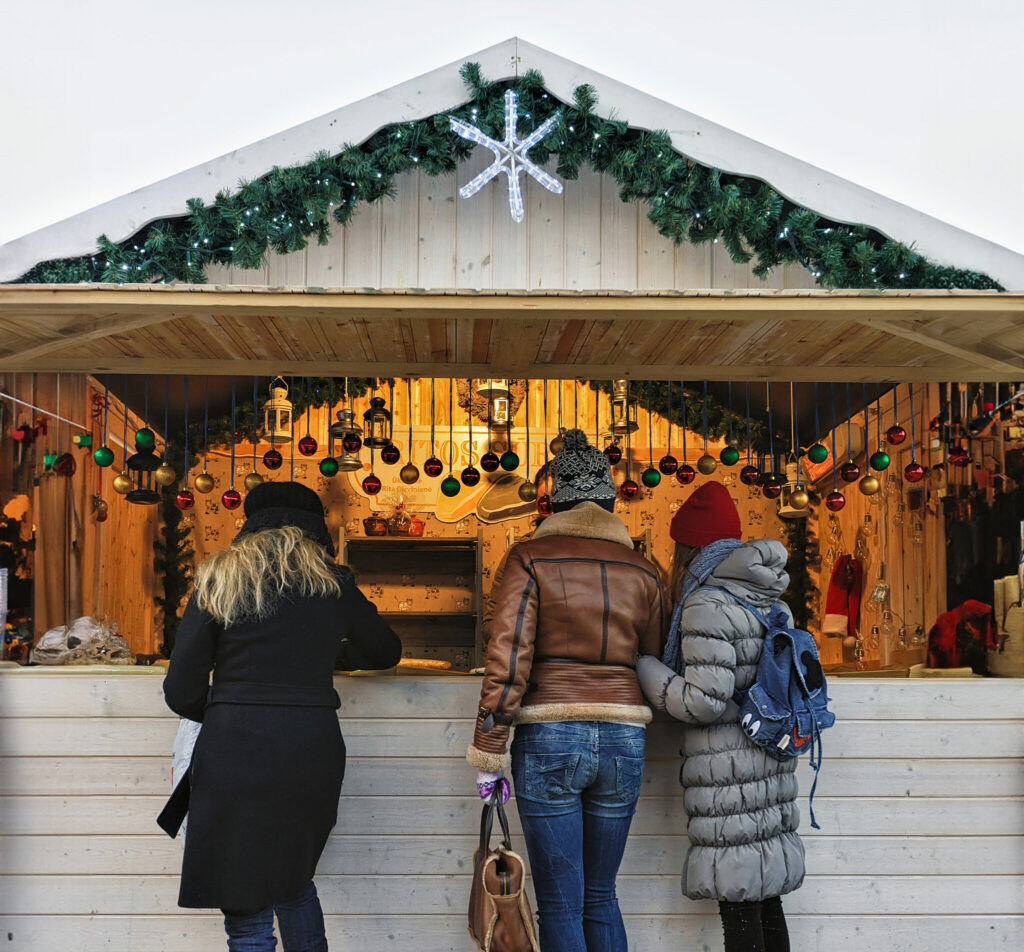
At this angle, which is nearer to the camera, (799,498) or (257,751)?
(257,751)

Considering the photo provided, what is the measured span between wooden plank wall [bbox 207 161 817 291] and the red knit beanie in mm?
1021

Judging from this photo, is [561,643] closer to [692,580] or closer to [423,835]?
[692,580]

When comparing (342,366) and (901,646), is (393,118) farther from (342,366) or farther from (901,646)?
(901,646)

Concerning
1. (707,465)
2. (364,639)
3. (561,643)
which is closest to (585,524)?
(561,643)

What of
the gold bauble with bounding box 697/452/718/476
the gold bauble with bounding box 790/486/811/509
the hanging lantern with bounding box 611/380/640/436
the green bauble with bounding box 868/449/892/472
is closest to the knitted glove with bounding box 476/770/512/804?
the green bauble with bounding box 868/449/892/472

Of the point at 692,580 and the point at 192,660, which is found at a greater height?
the point at 692,580

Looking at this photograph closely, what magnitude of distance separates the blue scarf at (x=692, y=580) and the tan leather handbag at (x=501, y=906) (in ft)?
2.53

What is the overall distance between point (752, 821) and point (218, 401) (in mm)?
5484

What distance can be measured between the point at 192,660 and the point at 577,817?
129 cm

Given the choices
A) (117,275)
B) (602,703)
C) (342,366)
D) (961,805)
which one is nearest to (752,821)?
(602,703)

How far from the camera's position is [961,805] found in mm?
4215

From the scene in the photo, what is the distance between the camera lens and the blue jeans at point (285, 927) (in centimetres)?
321

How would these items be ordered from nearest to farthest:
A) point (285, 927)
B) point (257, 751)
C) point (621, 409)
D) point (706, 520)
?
point (257, 751) < point (285, 927) < point (706, 520) < point (621, 409)

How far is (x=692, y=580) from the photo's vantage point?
11.8 feet
